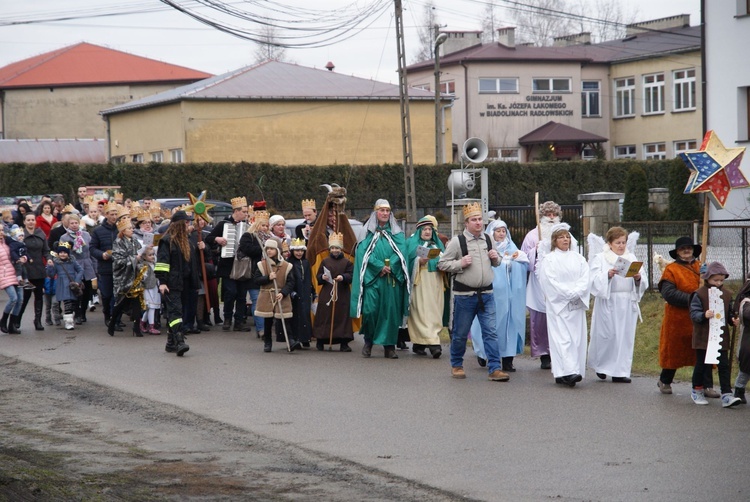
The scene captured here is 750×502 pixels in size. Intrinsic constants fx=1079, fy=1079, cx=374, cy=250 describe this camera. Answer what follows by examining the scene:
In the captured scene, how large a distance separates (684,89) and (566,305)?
4713 centimetres

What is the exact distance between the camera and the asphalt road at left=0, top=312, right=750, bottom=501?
24.7 ft

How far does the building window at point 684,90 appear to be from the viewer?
182 ft

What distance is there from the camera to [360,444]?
28.9 feet

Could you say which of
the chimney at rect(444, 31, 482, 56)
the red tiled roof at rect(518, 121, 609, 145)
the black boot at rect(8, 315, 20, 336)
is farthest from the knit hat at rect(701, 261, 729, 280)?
the chimney at rect(444, 31, 482, 56)

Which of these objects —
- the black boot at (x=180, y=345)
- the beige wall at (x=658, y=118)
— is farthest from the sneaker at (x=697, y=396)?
the beige wall at (x=658, y=118)

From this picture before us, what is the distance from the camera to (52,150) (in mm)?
53688

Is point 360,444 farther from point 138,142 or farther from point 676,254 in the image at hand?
point 138,142

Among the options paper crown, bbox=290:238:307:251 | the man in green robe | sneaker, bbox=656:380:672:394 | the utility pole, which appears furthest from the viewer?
the utility pole

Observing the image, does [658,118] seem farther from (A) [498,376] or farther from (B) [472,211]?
(A) [498,376]

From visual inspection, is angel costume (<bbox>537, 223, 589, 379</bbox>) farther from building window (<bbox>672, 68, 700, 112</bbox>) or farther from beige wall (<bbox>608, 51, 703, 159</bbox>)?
building window (<bbox>672, 68, 700, 112</bbox>)

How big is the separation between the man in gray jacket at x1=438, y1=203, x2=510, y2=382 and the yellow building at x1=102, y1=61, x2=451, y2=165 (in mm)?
33253

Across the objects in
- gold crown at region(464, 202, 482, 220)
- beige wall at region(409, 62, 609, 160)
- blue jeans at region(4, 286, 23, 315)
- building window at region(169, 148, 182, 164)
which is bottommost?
blue jeans at region(4, 286, 23, 315)

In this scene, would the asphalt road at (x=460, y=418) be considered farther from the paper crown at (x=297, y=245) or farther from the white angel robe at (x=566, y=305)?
the paper crown at (x=297, y=245)

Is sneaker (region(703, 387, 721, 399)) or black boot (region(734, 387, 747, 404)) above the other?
black boot (region(734, 387, 747, 404))
